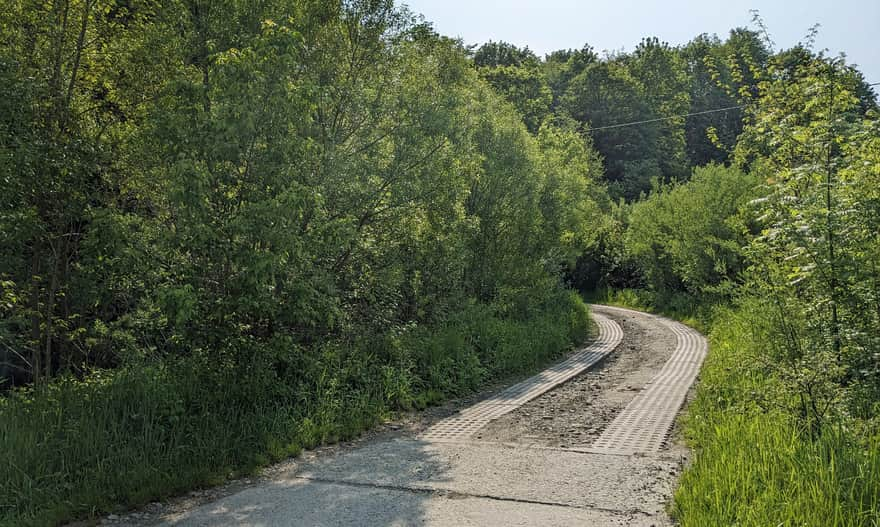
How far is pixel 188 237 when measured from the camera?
680cm

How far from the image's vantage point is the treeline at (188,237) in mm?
6156

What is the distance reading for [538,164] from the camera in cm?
1825

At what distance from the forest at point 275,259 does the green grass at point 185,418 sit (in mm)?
27

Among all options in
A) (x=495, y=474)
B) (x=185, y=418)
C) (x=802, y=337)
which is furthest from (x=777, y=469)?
(x=185, y=418)

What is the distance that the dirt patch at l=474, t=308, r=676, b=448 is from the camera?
305 inches

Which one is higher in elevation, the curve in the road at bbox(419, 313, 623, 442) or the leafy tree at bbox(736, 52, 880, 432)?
the leafy tree at bbox(736, 52, 880, 432)

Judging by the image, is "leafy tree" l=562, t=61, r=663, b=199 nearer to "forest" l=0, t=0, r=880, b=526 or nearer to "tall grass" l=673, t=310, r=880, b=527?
"forest" l=0, t=0, r=880, b=526

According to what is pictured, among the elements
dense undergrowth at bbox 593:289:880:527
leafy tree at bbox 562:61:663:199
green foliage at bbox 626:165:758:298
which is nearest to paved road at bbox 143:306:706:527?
dense undergrowth at bbox 593:289:880:527

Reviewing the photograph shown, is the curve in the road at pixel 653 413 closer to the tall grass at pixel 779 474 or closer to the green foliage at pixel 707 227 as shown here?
the tall grass at pixel 779 474

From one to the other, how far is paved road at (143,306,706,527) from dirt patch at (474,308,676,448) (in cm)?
3

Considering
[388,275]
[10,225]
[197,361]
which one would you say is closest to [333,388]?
[197,361]

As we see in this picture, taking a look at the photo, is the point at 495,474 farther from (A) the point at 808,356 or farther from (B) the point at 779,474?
(A) the point at 808,356

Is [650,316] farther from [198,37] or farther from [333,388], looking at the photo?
[198,37]

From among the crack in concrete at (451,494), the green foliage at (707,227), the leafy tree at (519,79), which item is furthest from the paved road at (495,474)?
the leafy tree at (519,79)
